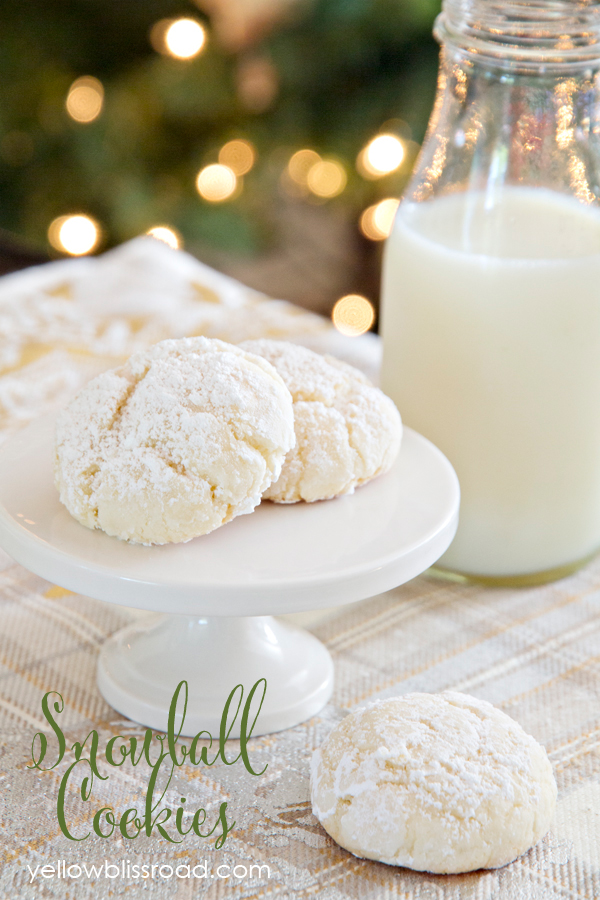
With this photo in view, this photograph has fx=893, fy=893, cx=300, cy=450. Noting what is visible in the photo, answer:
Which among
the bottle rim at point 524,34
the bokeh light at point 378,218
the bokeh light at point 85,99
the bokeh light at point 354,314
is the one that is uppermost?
the bottle rim at point 524,34

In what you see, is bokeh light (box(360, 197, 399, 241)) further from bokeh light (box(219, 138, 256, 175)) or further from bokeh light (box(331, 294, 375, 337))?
bokeh light (box(219, 138, 256, 175))

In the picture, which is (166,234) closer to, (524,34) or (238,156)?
(238,156)

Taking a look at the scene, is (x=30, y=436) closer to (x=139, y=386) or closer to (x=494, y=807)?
(x=139, y=386)

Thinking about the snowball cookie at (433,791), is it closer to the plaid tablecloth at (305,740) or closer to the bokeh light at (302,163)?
the plaid tablecloth at (305,740)

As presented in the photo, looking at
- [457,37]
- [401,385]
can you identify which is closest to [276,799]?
[401,385]

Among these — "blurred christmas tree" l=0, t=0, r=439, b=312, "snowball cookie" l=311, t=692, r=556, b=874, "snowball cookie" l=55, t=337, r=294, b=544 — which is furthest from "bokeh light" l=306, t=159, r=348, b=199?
"snowball cookie" l=311, t=692, r=556, b=874

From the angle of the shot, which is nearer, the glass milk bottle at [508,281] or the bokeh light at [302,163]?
the glass milk bottle at [508,281]

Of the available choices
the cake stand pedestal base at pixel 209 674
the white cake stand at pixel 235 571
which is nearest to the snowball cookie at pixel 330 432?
the white cake stand at pixel 235 571
